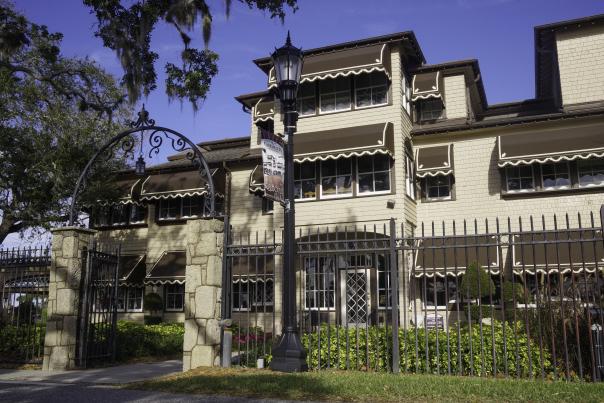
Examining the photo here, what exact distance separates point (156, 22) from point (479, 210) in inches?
497

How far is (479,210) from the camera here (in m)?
19.8

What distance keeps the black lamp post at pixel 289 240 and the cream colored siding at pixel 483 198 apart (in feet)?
37.0

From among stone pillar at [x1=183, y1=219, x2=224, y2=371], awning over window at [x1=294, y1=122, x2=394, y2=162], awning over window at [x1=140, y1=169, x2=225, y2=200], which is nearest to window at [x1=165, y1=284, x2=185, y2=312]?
awning over window at [x1=140, y1=169, x2=225, y2=200]

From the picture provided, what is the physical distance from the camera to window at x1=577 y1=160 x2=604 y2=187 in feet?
60.7

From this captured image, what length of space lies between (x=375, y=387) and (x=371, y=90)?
14449mm

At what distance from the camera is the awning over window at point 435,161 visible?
19.9 m

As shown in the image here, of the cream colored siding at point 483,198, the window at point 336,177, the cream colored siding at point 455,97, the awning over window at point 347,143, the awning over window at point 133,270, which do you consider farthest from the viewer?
the awning over window at point 133,270

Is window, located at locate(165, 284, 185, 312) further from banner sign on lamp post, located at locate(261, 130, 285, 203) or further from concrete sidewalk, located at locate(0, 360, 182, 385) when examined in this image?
banner sign on lamp post, located at locate(261, 130, 285, 203)

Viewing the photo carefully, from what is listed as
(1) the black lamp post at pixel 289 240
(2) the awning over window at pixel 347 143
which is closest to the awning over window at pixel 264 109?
(2) the awning over window at pixel 347 143

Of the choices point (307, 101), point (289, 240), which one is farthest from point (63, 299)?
point (307, 101)

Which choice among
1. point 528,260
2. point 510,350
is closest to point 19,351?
point 510,350

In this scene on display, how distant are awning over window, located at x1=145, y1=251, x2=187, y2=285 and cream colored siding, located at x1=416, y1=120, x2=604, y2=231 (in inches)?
371

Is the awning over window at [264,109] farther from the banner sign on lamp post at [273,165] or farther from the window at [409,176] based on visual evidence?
the banner sign on lamp post at [273,165]

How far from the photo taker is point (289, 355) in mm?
9391
